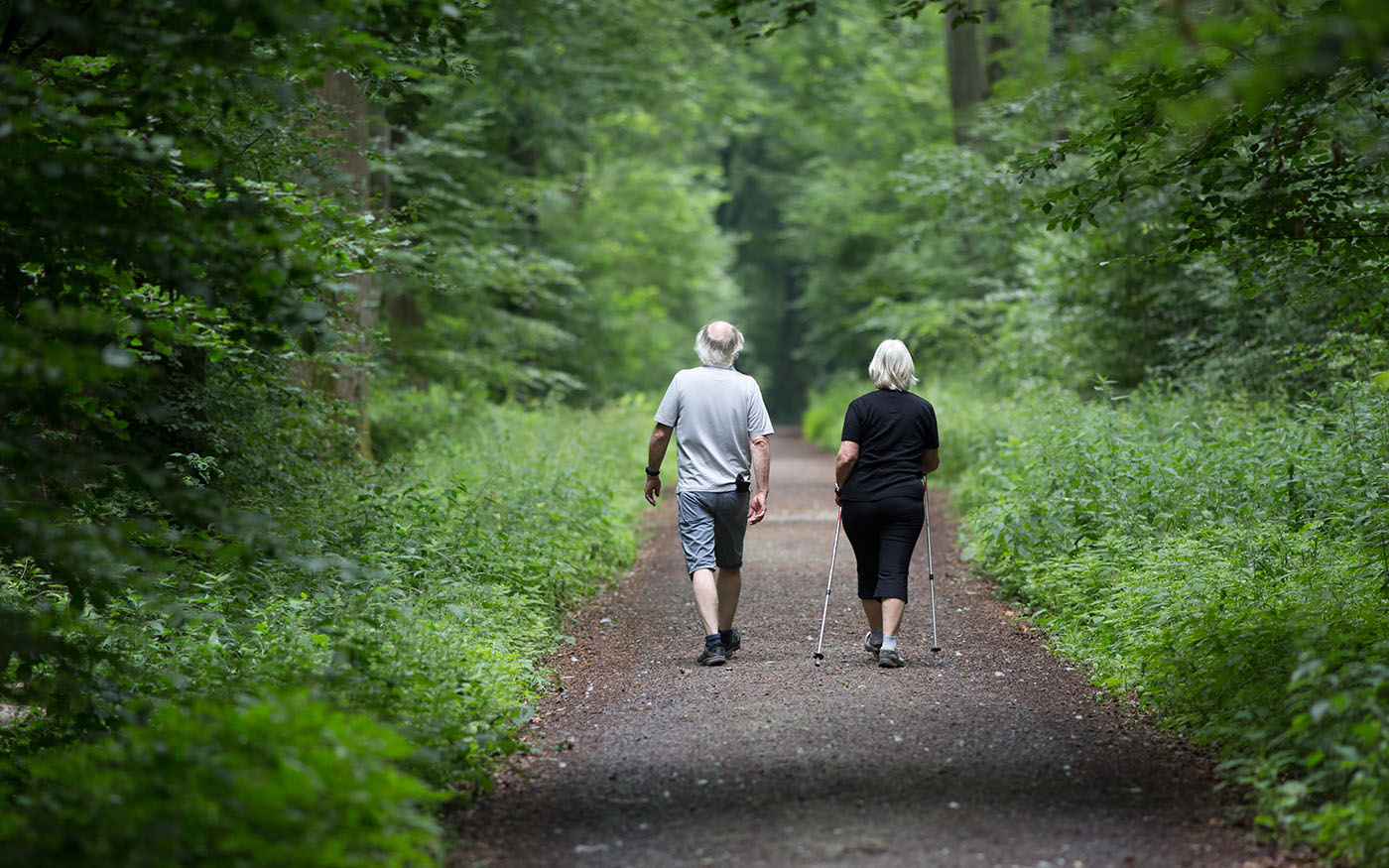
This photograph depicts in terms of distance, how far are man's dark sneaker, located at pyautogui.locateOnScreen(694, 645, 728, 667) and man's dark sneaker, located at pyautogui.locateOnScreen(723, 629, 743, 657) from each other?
25cm

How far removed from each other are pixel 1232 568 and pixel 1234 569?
0.08ft

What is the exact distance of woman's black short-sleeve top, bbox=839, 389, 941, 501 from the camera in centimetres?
730

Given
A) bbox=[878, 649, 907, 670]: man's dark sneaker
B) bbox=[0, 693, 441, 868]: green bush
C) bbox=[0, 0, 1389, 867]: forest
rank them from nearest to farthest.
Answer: bbox=[0, 693, 441, 868]: green bush
bbox=[0, 0, 1389, 867]: forest
bbox=[878, 649, 907, 670]: man's dark sneaker

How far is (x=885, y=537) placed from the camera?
730cm

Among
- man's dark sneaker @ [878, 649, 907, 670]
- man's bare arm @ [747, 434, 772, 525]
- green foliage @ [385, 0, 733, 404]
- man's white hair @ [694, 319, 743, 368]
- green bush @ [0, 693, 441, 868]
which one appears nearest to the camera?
green bush @ [0, 693, 441, 868]

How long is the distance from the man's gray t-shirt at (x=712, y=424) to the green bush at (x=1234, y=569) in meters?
2.46

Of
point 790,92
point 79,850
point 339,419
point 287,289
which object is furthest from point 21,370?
point 790,92

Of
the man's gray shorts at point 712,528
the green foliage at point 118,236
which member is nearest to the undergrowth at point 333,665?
the green foliage at point 118,236

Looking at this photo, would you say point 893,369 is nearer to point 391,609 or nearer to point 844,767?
point 844,767

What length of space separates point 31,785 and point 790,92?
3546 cm

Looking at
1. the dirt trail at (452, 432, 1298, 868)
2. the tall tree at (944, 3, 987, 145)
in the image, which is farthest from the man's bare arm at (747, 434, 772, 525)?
the tall tree at (944, 3, 987, 145)

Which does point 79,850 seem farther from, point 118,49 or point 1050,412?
point 1050,412

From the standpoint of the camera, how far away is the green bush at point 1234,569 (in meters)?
4.39

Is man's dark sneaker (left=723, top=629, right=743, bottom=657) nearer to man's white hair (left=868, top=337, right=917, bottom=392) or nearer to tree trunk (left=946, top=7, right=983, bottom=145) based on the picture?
man's white hair (left=868, top=337, right=917, bottom=392)
